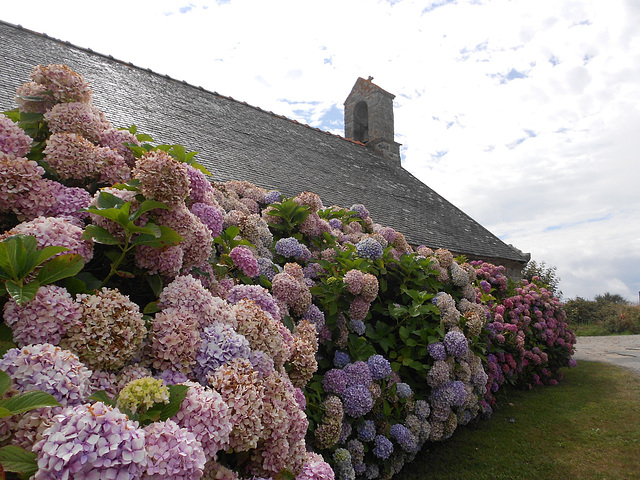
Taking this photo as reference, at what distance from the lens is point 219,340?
4.79 ft

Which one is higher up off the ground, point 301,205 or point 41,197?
point 301,205

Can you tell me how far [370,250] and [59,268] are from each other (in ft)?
9.28

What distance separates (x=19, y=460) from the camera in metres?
0.90

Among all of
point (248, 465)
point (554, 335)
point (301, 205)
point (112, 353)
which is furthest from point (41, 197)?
point (554, 335)

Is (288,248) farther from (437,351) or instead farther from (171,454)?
(171,454)

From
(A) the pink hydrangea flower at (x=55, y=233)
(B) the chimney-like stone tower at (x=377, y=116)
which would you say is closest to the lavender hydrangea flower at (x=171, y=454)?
(A) the pink hydrangea flower at (x=55, y=233)

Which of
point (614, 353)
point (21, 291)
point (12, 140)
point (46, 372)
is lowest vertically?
point (614, 353)

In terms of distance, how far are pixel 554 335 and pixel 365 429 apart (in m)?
6.66

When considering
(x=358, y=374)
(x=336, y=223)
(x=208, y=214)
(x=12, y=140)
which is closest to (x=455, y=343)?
(x=358, y=374)

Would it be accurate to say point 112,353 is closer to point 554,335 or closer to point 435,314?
point 435,314

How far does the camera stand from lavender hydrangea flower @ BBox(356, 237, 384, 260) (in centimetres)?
376

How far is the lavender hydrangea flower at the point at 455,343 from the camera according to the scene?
3830 millimetres

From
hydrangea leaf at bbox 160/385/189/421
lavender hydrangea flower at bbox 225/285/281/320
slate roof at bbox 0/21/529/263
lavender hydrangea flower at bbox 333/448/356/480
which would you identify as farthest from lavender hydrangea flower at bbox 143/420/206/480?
slate roof at bbox 0/21/529/263

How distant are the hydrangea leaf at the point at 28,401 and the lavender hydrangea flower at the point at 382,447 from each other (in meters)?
2.84
